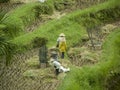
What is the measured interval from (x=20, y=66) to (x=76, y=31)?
3.94 m

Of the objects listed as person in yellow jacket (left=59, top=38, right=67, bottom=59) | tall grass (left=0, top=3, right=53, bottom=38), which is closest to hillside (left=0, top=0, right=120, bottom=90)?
tall grass (left=0, top=3, right=53, bottom=38)

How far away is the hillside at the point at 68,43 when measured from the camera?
12477 mm

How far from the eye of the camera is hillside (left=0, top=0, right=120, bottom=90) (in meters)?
12.5

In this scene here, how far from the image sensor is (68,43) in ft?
50.7

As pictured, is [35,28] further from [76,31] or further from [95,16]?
[95,16]

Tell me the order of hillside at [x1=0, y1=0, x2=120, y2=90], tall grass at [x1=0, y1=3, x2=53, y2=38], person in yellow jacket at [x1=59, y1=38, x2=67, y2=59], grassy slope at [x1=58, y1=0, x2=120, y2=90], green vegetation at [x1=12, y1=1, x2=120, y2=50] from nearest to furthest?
grassy slope at [x1=58, y1=0, x2=120, y2=90], hillside at [x1=0, y1=0, x2=120, y2=90], person in yellow jacket at [x1=59, y1=38, x2=67, y2=59], green vegetation at [x1=12, y1=1, x2=120, y2=50], tall grass at [x1=0, y1=3, x2=53, y2=38]

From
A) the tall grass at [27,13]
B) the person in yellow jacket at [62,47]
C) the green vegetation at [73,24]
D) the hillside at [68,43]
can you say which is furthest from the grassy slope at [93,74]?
the tall grass at [27,13]

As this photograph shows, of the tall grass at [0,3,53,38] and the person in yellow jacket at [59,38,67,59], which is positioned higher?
the tall grass at [0,3,53,38]

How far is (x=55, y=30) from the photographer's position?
1630 centimetres

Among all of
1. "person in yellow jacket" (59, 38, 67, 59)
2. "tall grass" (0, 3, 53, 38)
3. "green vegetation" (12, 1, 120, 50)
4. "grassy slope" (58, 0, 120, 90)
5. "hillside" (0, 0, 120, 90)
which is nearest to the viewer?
"grassy slope" (58, 0, 120, 90)

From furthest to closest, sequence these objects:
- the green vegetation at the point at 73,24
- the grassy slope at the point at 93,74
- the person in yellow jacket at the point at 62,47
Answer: the green vegetation at the point at 73,24
the person in yellow jacket at the point at 62,47
the grassy slope at the point at 93,74

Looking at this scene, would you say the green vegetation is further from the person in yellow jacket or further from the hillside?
the person in yellow jacket

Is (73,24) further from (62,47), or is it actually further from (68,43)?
(62,47)

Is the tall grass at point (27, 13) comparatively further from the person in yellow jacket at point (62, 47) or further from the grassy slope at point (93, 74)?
the grassy slope at point (93, 74)
